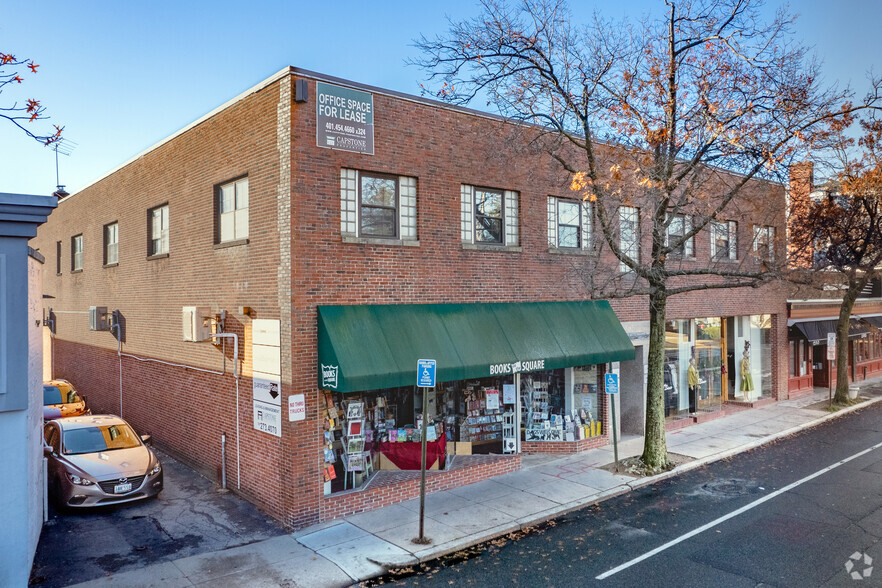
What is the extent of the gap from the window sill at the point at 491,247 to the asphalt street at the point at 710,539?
20.5 ft

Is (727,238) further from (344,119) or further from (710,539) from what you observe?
(344,119)

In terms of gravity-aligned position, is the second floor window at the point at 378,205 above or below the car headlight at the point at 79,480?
above

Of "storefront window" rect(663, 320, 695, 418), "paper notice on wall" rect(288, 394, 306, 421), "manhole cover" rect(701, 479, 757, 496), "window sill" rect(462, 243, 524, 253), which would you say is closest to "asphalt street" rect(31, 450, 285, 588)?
"paper notice on wall" rect(288, 394, 306, 421)

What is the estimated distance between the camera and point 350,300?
11.7m

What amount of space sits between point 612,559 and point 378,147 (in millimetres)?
8919

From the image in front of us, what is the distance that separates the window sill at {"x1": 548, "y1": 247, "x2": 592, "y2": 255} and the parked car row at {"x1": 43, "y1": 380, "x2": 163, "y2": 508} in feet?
35.9

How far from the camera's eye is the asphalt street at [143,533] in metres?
9.20

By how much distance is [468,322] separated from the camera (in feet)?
43.3

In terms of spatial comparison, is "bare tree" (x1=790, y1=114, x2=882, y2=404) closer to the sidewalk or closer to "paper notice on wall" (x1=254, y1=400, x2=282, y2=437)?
the sidewalk

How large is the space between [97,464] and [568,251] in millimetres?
12411

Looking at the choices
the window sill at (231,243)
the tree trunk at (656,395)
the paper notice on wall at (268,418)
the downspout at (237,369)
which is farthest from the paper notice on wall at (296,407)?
the tree trunk at (656,395)

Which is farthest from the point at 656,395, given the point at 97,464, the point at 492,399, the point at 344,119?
the point at 97,464

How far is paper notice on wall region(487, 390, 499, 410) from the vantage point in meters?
14.8

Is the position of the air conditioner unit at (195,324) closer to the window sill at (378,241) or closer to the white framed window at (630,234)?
the window sill at (378,241)
